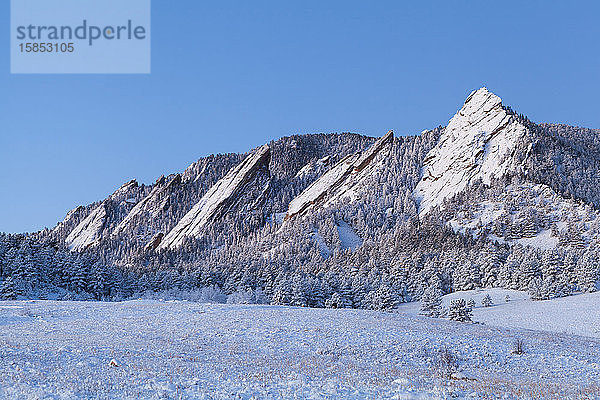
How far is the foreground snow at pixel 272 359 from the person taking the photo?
1377 centimetres

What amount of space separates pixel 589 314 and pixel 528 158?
123795mm

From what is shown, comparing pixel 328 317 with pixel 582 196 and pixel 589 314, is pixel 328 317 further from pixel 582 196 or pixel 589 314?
pixel 582 196

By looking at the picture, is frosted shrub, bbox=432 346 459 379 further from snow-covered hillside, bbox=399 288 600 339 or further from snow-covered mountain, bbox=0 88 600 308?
snow-covered mountain, bbox=0 88 600 308

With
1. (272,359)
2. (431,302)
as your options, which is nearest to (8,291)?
(272,359)

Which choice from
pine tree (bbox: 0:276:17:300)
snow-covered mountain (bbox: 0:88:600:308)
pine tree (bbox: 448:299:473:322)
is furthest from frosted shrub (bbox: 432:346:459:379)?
snow-covered mountain (bbox: 0:88:600:308)

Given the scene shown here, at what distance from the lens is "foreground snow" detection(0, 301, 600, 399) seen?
1377cm

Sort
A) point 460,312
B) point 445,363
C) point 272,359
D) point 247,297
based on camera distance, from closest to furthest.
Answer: point 272,359 < point 445,363 < point 460,312 < point 247,297

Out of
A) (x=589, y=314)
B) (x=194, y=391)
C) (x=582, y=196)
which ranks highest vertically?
(x=582, y=196)

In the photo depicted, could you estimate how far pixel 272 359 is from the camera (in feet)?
62.4

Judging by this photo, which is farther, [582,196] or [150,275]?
[582,196]

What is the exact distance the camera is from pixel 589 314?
57.7m

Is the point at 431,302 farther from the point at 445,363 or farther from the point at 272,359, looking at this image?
the point at 272,359

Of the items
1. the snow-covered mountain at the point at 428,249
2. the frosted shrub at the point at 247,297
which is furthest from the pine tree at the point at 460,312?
the frosted shrub at the point at 247,297

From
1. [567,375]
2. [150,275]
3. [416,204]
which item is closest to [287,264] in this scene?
[150,275]
